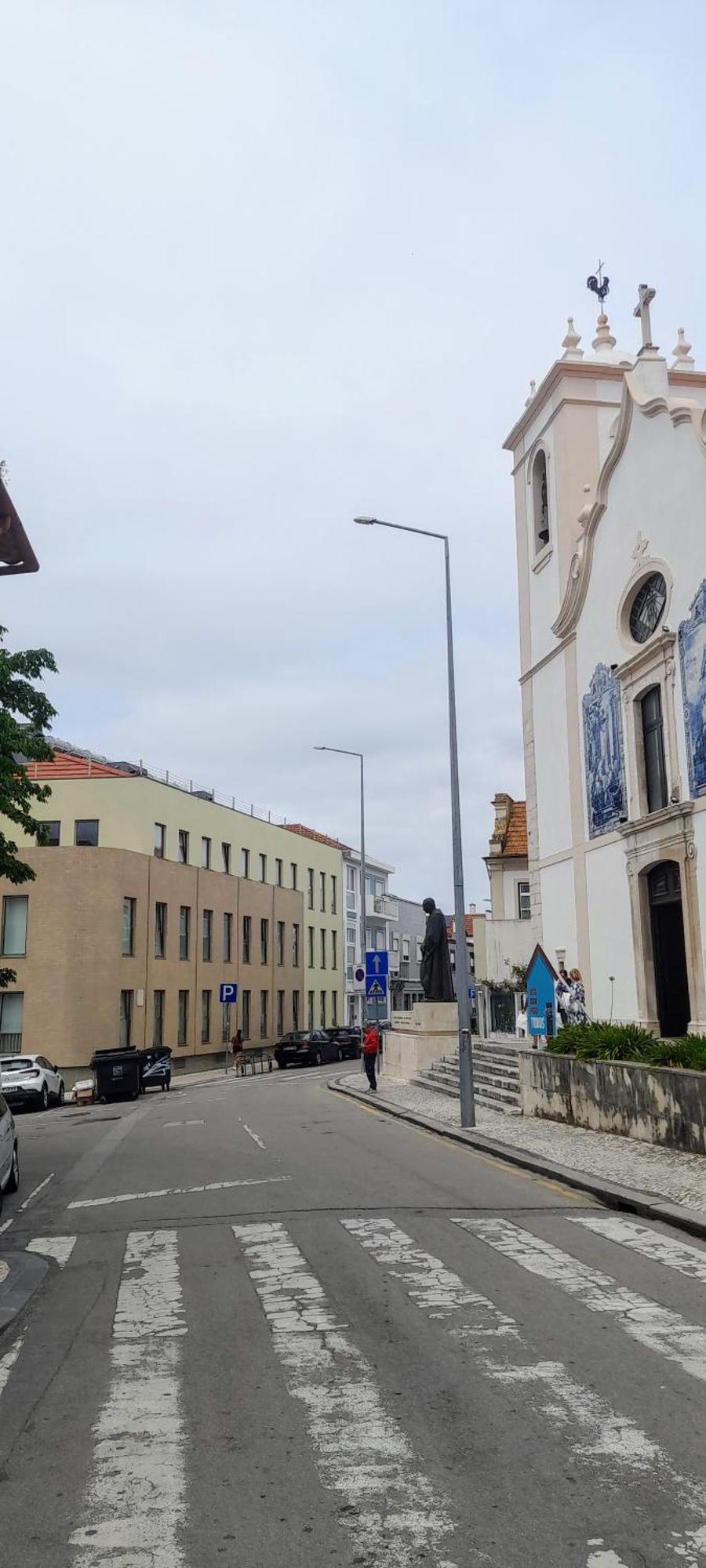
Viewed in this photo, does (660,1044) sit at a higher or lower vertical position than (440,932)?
lower

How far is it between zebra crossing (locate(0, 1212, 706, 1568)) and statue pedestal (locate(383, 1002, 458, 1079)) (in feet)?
64.7

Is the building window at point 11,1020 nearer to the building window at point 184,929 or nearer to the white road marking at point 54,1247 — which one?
the building window at point 184,929

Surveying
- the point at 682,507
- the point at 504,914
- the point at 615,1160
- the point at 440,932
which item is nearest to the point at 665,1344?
the point at 615,1160

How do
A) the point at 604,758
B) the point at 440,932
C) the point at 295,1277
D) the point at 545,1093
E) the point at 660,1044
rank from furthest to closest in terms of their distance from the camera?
the point at 440,932 < the point at 604,758 < the point at 545,1093 < the point at 660,1044 < the point at 295,1277

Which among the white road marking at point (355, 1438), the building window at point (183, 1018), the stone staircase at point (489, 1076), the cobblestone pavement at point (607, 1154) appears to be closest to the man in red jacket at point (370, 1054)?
the stone staircase at point (489, 1076)

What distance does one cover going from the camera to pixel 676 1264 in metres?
8.16

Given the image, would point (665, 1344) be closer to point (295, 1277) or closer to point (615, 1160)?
point (295, 1277)

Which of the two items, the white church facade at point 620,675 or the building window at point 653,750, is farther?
the building window at point 653,750

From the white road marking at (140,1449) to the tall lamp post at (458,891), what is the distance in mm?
10027

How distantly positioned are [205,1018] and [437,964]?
807 inches

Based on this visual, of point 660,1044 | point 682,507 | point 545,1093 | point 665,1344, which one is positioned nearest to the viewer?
point 665,1344

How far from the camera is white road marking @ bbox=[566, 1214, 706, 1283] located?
8.17 meters

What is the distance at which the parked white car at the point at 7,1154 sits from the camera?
11.5 m

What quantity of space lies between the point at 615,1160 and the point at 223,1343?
24.8 feet
